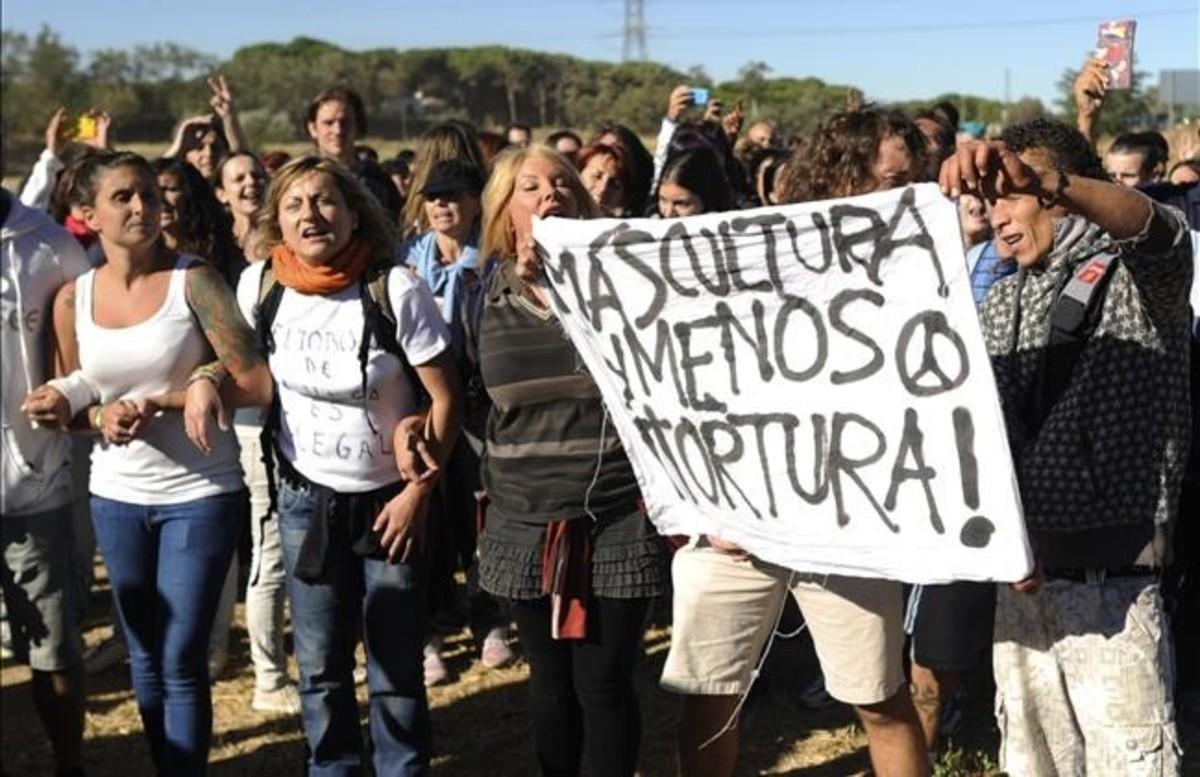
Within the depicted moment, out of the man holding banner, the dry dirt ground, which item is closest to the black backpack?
the man holding banner

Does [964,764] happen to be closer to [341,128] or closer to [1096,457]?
[1096,457]

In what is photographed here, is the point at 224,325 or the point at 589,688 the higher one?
the point at 224,325

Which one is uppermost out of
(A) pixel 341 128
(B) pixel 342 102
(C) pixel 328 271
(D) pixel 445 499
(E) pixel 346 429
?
(B) pixel 342 102

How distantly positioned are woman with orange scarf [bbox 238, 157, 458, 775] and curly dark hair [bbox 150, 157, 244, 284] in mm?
1110

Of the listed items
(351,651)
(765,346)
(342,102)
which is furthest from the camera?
(342,102)

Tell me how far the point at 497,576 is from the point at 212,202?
2.21 metres

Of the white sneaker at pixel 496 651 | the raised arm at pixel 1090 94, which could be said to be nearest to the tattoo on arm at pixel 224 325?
the white sneaker at pixel 496 651

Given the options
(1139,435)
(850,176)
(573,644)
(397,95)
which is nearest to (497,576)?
(573,644)

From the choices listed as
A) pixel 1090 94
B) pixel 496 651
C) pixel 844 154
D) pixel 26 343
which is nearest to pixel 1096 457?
pixel 844 154

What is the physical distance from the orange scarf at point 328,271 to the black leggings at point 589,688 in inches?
40.0

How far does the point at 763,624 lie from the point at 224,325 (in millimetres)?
1707

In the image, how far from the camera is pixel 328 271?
12.7ft

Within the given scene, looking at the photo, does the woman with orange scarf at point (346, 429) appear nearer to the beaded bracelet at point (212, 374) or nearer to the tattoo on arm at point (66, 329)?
the beaded bracelet at point (212, 374)

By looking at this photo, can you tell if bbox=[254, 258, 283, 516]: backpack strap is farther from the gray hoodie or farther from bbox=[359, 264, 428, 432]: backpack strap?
the gray hoodie
